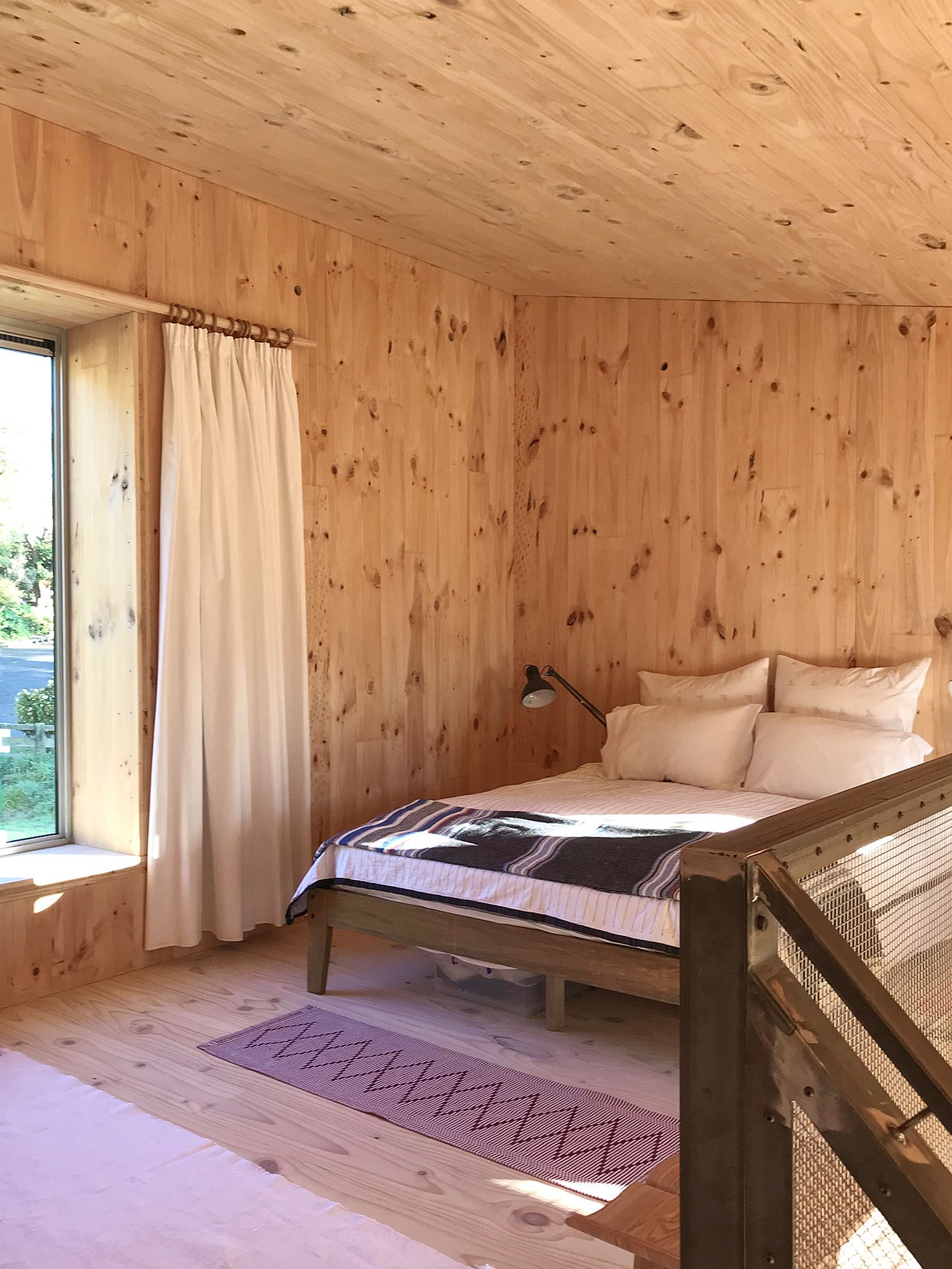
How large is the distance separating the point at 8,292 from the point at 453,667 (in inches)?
92.0

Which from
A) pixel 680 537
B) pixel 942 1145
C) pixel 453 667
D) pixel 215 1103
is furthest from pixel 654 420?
pixel 942 1145

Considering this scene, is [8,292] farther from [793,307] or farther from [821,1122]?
[821,1122]

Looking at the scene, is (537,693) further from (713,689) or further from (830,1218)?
(830,1218)

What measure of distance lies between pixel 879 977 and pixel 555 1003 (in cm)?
208

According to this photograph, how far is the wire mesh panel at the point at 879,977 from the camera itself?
1.04 m

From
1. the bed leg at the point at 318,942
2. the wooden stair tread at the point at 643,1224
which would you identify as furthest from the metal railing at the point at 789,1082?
the bed leg at the point at 318,942

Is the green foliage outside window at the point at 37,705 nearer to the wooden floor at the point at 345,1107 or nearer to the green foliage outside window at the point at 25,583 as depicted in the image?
the green foliage outside window at the point at 25,583

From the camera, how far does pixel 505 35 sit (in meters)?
2.42

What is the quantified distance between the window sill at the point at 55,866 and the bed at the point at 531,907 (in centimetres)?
60

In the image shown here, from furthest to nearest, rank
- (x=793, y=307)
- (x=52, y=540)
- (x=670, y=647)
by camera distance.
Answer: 1. (x=670, y=647)
2. (x=793, y=307)
3. (x=52, y=540)

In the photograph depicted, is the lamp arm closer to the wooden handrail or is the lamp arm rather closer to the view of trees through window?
the view of trees through window

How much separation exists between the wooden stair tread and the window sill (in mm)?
2197

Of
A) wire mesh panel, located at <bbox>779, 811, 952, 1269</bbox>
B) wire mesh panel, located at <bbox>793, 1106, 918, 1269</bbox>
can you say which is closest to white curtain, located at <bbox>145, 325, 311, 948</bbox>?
wire mesh panel, located at <bbox>779, 811, 952, 1269</bbox>

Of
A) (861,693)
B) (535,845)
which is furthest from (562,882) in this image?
(861,693)
